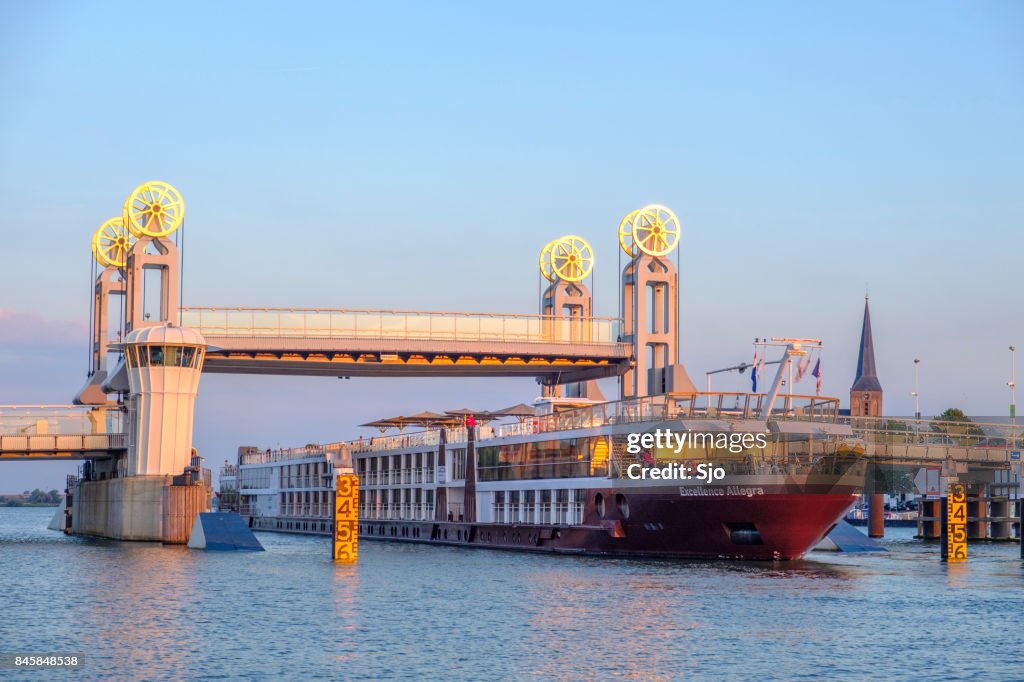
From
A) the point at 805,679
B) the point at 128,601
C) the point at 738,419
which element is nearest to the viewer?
the point at 805,679

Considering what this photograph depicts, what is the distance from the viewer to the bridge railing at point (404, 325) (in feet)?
240

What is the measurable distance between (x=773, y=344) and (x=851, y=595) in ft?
53.7

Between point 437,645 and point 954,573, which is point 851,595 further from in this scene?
point 437,645

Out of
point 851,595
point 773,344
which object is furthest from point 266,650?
point 773,344

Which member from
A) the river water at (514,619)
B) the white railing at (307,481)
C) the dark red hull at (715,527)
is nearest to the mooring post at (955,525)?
the river water at (514,619)

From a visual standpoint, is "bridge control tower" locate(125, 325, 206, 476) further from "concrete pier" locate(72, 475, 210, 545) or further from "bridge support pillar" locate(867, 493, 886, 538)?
"bridge support pillar" locate(867, 493, 886, 538)

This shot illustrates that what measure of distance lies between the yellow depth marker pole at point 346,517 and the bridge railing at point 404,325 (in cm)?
1747

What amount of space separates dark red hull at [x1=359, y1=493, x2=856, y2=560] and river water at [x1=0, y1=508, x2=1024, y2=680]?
885mm

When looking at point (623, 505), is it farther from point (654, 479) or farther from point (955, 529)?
point (955, 529)

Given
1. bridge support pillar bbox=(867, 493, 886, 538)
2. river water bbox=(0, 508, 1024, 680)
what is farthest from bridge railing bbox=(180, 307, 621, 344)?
bridge support pillar bbox=(867, 493, 886, 538)

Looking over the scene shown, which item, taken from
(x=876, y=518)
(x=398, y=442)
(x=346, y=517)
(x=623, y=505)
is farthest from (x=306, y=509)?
(x=876, y=518)

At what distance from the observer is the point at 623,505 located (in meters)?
58.1

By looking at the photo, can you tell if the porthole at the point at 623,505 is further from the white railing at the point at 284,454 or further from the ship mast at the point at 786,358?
the white railing at the point at 284,454

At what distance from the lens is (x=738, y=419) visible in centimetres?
5494
